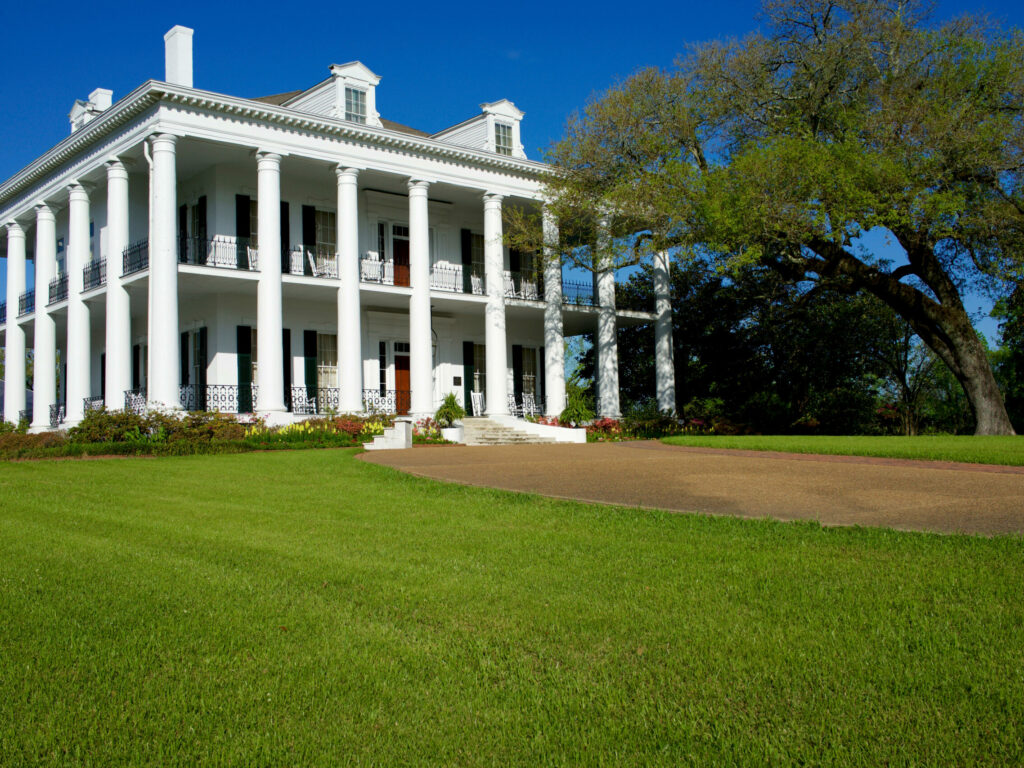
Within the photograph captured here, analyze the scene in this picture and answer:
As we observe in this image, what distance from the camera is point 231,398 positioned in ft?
76.6

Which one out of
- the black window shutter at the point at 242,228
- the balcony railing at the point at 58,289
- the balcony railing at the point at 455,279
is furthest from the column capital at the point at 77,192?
the balcony railing at the point at 455,279

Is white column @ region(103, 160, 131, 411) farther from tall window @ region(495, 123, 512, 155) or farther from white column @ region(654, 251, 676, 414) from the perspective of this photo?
white column @ region(654, 251, 676, 414)

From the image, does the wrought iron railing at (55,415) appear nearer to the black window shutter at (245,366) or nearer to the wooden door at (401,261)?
the black window shutter at (245,366)

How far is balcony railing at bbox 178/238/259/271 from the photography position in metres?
23.4

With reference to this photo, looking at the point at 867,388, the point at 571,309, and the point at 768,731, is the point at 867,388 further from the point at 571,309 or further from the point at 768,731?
the point at 768,731

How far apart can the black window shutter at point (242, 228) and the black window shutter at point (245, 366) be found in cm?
206

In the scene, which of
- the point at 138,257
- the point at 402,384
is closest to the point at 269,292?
the point at 138,257

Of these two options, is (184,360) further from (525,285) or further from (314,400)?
(525,285)

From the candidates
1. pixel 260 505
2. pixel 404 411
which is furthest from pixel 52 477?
pixel 404 411

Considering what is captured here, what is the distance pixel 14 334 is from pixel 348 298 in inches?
585

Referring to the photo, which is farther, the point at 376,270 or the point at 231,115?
the point at 376,270

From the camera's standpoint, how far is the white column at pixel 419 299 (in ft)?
82.0

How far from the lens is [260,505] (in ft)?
28.1

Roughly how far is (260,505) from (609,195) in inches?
→ 666
